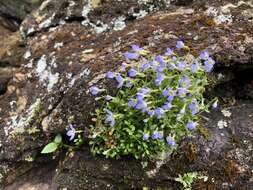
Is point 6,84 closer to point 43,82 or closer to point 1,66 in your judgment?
point 1,66

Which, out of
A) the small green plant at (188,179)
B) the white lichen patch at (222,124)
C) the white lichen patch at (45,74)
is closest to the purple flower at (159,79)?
the white lichen patch at (222,124)

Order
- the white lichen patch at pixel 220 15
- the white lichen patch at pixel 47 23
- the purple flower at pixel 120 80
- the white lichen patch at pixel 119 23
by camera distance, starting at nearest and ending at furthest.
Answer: the purple flower at pixel 120 80 < the white lichen patch at pixel 220 15 < the white lichen patch at pixel 119 23 < the white lichen patch at pixel 47 23

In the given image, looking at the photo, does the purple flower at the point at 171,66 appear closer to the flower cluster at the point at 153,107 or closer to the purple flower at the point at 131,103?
the flower cluster at the point at 153,107

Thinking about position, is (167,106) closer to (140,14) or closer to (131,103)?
(131,103)

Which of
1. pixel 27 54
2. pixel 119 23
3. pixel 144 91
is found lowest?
pixel 27 54

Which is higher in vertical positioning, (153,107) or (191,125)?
(153,107)

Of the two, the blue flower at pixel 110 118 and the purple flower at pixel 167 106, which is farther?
the blue flower at pixel 110 118

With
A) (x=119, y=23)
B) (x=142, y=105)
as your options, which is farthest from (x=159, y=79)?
(x=119, y=23)
